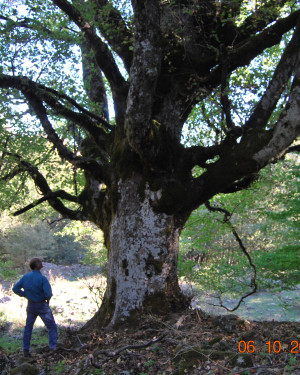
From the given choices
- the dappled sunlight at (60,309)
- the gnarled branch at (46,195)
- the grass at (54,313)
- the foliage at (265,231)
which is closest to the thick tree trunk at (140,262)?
the grass at (54,313)

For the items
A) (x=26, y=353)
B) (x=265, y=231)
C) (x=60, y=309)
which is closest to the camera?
(x=26, y=353)

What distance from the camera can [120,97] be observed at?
5980mm

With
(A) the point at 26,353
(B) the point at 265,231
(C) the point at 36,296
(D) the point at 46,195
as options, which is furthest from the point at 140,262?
(B) the point at 265,231

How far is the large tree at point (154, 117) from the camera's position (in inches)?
181

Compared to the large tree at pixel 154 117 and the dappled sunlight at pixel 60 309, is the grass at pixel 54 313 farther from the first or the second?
the large tree at pixel 154 117

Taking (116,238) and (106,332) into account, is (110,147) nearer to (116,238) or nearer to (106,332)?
(116,238)

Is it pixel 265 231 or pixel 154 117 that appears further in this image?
pixel 265 231

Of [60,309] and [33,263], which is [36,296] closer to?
[33,263]

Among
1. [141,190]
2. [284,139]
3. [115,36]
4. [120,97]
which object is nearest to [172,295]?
[141,190]

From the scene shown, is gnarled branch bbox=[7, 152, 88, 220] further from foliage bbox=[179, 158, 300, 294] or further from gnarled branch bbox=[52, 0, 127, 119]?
foliage bbox=[179, 158, 300, 294]

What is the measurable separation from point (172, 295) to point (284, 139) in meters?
2.85
